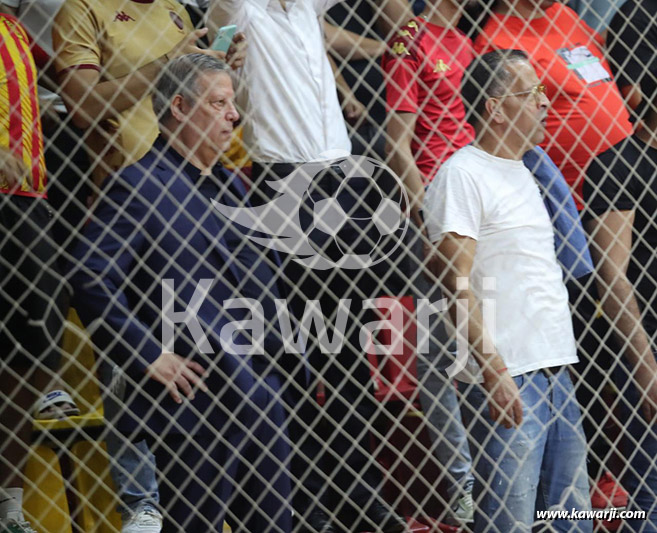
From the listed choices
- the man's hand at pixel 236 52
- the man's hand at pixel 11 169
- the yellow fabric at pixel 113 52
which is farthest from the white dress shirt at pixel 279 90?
the man's hand at pixel 11 169

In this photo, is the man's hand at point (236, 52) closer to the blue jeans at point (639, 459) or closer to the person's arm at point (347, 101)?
the person's arm at point (347, 101)

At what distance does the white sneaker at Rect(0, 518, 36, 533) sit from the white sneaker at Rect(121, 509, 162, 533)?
0.31m

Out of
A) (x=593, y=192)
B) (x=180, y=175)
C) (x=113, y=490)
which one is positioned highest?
(x=593, y=192)

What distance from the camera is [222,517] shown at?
110 inches

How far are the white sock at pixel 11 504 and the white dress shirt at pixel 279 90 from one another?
124 cm

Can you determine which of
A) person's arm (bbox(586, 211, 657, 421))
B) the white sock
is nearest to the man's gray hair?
the white sock

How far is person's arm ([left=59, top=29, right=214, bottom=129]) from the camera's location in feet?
9.91

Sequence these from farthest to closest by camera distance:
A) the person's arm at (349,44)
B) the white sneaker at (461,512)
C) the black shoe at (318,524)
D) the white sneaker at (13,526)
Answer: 1. the person's arm at (349,44)
2. the white sneaker at (461,512)
3. the black shoe at (318,524)
4. the white sneaker at (13,526)

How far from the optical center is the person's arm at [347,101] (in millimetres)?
3744

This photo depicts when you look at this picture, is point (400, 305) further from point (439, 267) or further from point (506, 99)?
point (506, 99)

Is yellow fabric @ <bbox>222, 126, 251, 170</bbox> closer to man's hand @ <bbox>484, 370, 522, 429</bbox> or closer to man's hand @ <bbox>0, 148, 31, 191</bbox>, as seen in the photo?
man's hand @ <bbox>0, 148, 31, 191</bbox>

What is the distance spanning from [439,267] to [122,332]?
1.01 metres

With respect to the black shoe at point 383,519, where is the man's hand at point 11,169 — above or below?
above

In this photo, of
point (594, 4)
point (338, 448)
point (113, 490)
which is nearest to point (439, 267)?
point (338, 448)
